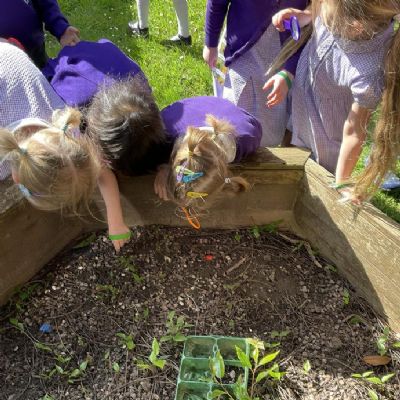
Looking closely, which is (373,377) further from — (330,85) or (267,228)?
(330,85)

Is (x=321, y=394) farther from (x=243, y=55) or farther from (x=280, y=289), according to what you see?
(x=243, y=55)

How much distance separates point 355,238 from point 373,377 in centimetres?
53

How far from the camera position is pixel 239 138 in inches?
73.6

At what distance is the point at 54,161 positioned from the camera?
Result: 161 cm

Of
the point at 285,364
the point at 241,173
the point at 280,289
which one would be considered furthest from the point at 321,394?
the point at 241,173

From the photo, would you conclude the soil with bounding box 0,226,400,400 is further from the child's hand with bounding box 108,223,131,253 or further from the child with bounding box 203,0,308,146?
the child with bounding box 203,0,308,146

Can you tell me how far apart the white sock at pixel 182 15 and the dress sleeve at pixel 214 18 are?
143cm

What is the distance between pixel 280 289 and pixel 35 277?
1.05 metres

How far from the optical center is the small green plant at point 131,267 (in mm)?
2006

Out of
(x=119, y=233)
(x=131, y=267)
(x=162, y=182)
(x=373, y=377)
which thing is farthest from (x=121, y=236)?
(x=373, y=377)

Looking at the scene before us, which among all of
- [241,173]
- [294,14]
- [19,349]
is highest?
[294,14]

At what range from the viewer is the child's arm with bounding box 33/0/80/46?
246cm

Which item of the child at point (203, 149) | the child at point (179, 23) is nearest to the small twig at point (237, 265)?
the child at point (203, 149)

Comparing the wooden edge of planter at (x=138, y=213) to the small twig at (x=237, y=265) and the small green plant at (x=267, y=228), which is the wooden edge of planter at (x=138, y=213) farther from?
the small twig at (x=237, y=265)
